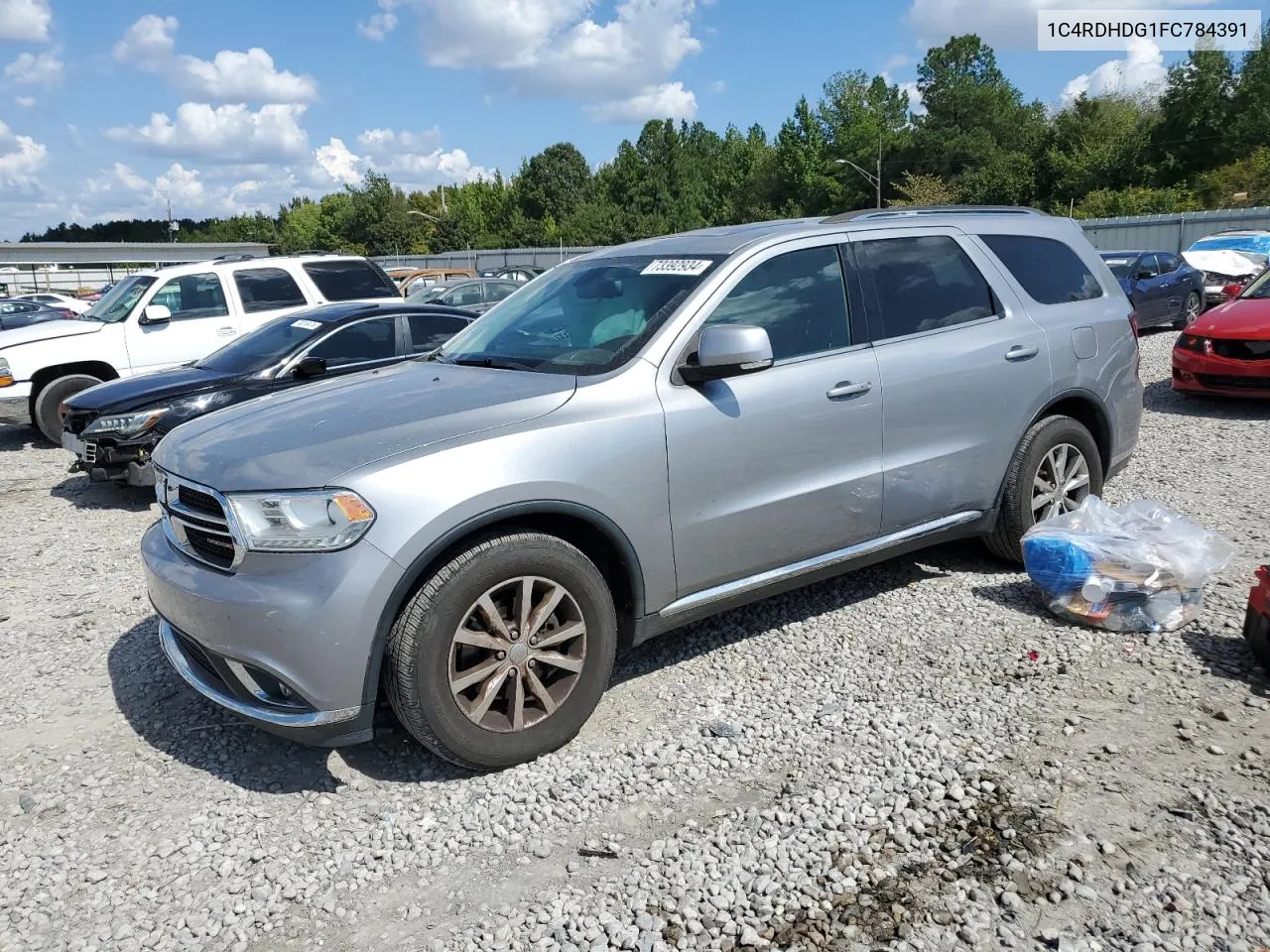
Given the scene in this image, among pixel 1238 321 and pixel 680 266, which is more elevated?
pixel 680 266

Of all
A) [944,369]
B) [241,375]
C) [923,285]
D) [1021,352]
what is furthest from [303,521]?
[241,375]

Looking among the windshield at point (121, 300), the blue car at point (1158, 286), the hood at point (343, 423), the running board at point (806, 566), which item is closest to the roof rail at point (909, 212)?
the running board at point (806, 566)

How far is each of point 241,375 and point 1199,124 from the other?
61542mm

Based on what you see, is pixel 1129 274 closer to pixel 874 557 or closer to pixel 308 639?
pixel 874 557

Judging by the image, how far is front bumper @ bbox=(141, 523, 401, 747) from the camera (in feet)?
9.80

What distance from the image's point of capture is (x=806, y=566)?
13.6 ft

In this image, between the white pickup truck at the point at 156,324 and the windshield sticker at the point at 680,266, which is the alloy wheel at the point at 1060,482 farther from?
the white pickup truck at the point at 156,324

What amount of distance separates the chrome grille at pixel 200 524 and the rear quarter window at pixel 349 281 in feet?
26.1

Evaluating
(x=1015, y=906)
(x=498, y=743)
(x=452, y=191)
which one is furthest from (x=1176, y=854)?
(x=452, y=191)

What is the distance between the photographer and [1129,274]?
16.8m

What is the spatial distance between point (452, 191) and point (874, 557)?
114213 mm

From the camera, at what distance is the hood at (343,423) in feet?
10.4

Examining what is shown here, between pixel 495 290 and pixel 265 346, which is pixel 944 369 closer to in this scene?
pixel 265 346

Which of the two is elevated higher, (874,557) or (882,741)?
(874,557)
